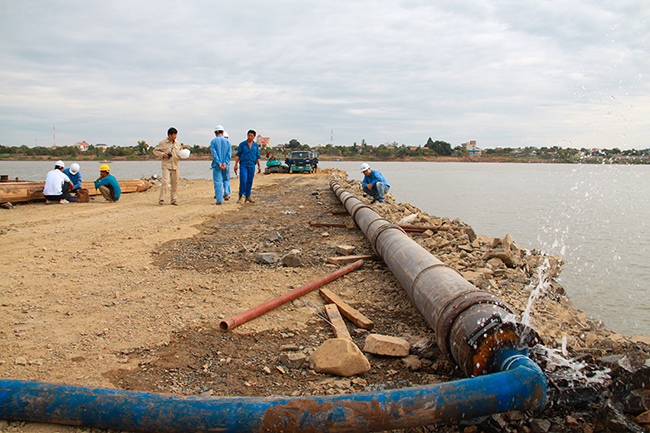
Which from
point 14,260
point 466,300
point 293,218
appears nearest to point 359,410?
point 466,300

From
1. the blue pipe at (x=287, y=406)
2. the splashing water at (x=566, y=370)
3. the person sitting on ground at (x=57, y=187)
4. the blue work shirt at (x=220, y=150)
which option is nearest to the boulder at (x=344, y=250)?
the splashing water at (x=566, y=370)

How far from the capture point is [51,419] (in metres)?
2.01

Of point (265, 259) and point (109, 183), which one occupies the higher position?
point (109, 183)

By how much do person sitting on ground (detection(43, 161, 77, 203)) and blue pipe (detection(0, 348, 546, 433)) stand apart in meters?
10.2

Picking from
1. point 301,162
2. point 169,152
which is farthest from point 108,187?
point 301,162

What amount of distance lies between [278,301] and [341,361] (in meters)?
1.21

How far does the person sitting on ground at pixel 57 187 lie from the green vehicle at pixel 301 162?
20060 mm

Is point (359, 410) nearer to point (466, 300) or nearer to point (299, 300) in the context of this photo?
point (466, 300)

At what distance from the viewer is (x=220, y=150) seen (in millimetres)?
9898

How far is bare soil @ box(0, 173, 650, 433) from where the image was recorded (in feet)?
8.46

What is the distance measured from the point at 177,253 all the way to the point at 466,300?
4.22m

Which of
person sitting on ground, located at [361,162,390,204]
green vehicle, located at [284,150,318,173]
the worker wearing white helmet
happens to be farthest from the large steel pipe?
green vehicle, located at [284,150,318,173]

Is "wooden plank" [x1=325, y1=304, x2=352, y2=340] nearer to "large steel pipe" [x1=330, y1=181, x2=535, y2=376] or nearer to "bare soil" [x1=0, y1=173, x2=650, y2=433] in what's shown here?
"bare soil" [x1=0, y1=173, x2=650, y2=433]

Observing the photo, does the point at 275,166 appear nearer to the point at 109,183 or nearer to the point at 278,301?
the point at 109,183
